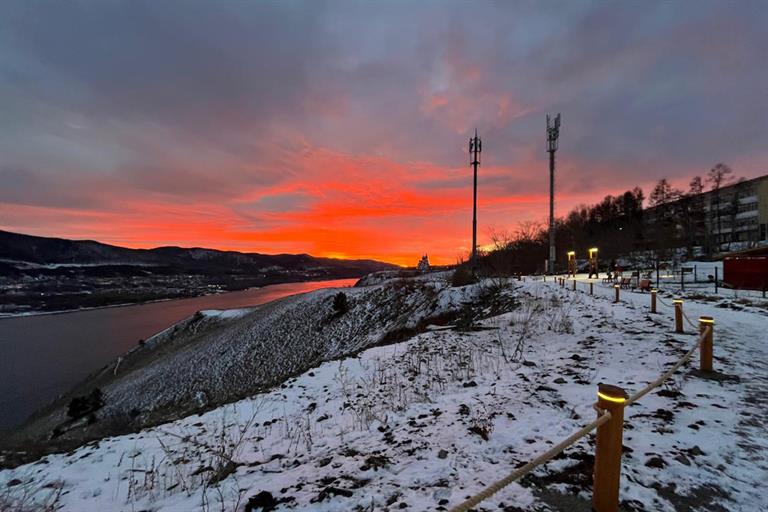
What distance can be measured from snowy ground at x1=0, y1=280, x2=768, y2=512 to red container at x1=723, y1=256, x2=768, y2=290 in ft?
47.4

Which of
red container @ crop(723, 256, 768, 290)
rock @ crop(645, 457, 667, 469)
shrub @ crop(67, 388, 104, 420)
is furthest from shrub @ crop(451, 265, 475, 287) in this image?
shrub @ crop(67, 388, 104, 420)

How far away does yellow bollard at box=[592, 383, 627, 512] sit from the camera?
243cm

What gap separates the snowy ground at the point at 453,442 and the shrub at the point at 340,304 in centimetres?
1814

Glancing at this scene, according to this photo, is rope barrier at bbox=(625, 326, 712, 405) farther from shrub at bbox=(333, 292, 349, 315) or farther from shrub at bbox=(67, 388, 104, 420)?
shrub at bbox=(67, 388, 104, 420)

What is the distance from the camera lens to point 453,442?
4215 mm

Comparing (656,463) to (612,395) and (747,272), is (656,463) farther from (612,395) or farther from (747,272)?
(747,272)

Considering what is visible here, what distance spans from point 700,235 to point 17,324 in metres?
149

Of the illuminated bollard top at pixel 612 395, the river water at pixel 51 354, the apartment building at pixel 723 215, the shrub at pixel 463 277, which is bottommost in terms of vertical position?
the river water at pixel 51 354

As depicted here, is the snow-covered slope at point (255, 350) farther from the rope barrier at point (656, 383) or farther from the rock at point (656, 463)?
the rock at point (656, 463)

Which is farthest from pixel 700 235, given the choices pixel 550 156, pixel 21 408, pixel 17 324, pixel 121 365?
pixel 17 324

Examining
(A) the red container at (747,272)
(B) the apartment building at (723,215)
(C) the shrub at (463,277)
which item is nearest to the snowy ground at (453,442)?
(C) the shrub at (463,277)

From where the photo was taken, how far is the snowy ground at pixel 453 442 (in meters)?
3.16

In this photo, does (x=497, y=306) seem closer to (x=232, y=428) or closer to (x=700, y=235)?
(x=232, y=428)

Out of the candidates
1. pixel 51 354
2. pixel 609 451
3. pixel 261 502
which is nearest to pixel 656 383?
pixel 609 451
